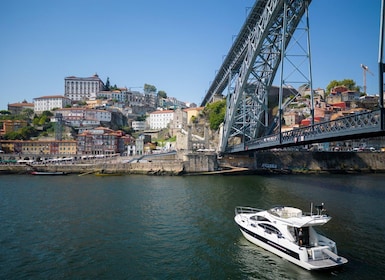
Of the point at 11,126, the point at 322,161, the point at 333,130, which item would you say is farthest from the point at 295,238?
the point at 11,126

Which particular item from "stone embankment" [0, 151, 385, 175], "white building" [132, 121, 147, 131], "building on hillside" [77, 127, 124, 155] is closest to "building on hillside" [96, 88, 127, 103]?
"white building" [132, 121, 147, 131]

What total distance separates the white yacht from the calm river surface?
31 cm

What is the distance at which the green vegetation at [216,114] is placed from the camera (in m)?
50.5

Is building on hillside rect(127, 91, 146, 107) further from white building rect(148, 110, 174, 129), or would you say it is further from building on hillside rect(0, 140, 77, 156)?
building on hillside rect(0, 140, 77, 156)

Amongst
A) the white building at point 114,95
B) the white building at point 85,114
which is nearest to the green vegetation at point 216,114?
the white building at point 85,114

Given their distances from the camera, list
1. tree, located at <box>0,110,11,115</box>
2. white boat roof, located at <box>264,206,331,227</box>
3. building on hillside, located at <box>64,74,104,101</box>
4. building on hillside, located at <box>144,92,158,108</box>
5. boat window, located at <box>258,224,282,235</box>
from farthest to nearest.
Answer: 1. building on hillside, located at <box>144,92,158,108</box>
2. building on hillside, located at <box>64,74,104,101</box>
3. tree, located at <box>0,110,11,115</box>
4. boat window, located at <box>258,224,282,235</box>
5. white boat roof, located at <box>264,206,331,227</box>

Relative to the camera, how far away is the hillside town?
49.0 meters

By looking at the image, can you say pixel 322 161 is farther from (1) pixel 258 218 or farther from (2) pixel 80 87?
(2) pixel 80 87

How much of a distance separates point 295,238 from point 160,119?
234 ft

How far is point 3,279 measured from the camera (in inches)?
357

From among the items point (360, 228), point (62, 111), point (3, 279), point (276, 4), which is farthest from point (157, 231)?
point (62, 111)

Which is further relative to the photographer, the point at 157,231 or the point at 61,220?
the point at 61,220

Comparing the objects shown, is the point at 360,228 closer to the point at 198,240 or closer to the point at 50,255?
the point at 198,240

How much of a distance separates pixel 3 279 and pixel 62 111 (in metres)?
69.5
